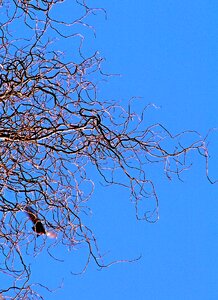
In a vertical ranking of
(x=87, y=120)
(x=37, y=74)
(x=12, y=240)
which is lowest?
(x=12, y=240)

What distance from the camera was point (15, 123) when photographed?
3.55 metres

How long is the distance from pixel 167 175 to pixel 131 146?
0.26 meters

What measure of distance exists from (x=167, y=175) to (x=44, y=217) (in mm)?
657

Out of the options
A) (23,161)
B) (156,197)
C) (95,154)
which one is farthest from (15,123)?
(156,197)

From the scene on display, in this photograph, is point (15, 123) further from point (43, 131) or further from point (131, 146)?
point (131, 146)

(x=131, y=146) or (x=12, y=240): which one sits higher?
(x=131, y=146)

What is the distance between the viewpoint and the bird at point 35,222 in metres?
3.56

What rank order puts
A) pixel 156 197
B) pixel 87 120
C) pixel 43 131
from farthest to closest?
pixel 156 197
pixel 43 131
pixel 87 120

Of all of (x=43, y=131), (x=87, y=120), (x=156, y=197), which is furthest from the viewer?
(x=156, y=197)

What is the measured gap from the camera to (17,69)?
355cm

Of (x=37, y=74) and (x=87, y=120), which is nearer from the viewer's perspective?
(x=87, y=120)

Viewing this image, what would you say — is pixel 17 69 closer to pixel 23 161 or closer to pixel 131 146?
pixel 23 161

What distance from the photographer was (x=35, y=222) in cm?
358

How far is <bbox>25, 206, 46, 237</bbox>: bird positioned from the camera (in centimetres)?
356
